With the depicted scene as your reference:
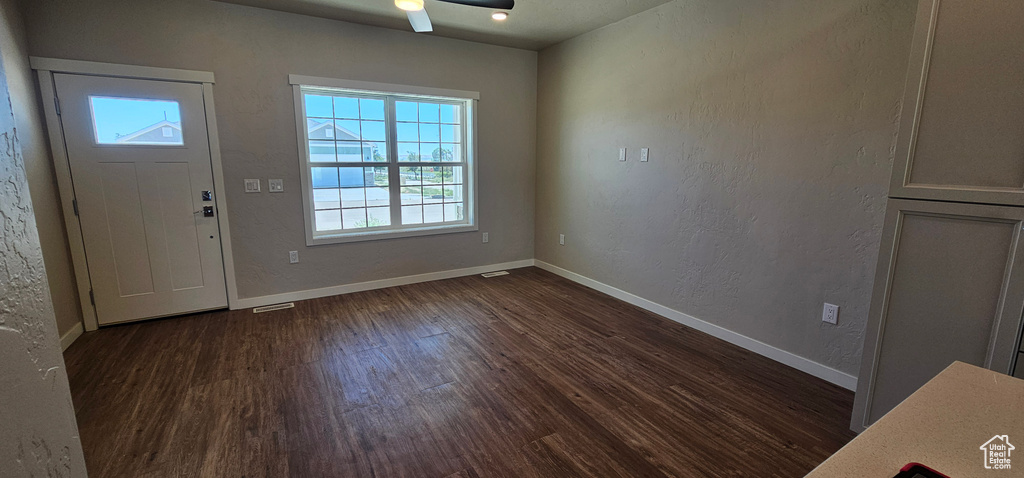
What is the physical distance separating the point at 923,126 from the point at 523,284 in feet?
11.1

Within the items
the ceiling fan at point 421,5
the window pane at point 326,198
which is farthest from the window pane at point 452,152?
the ceiling fan at point 421,5

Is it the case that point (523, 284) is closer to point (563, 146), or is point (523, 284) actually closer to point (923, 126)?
point (563, 146)

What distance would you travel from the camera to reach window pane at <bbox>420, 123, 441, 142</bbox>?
177 inches

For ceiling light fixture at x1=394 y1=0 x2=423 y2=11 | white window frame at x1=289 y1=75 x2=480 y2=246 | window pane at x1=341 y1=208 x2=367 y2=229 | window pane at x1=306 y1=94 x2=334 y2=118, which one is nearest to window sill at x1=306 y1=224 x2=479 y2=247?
white window frame at x1=289 y1=75 x2=480 y2=246

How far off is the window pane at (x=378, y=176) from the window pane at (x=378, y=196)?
0.05 meters

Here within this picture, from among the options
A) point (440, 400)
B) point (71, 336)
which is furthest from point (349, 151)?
point (440, 400)

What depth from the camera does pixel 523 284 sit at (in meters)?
4.54

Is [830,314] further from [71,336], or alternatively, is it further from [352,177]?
[71,336]

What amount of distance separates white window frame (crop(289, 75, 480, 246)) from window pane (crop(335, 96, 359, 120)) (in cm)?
7

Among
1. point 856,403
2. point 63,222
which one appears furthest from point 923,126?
A: point 63,222

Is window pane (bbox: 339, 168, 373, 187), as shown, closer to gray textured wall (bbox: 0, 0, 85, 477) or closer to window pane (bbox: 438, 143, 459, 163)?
window pane (bbox: 438, 143, 459, 163)

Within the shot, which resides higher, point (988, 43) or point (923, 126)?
point (988, 43)

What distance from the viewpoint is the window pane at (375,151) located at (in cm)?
421

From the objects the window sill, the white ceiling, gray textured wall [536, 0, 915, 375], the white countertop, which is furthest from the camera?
the window sill
